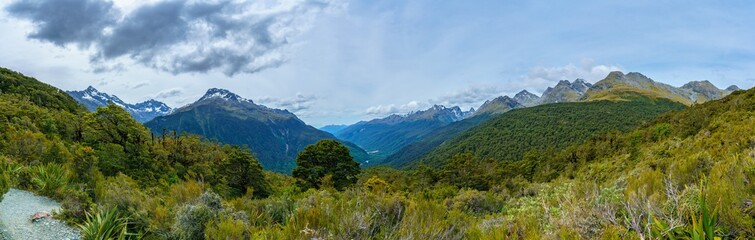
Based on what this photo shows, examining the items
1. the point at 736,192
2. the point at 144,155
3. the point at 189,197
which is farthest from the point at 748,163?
the point at 144,155

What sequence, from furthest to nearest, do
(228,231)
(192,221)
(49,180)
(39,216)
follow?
(49,180) → (39,216) → (192,221) → (228,231)

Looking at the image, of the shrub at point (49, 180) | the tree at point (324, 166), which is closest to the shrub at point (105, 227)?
the shrub at point (49, 180)

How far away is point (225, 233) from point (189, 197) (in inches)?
120

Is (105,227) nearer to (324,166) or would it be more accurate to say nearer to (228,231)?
(228,231)

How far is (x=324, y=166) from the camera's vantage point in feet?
131

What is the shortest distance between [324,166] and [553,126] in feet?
484

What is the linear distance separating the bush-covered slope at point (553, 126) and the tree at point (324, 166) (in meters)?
106

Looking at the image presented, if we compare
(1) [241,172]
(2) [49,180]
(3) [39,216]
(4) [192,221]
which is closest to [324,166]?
(1) [241,172]

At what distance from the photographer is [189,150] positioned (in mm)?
40594

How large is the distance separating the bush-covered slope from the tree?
4160 inches

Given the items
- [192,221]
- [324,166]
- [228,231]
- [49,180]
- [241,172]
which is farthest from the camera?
[324,166]

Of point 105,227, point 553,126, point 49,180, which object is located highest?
point 553,126

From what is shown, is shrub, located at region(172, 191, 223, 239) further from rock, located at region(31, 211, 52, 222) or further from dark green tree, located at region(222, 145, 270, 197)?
dark green tree, located at region(222, 145, 270, 197)

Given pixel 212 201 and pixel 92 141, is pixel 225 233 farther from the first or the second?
pixel 92 141
